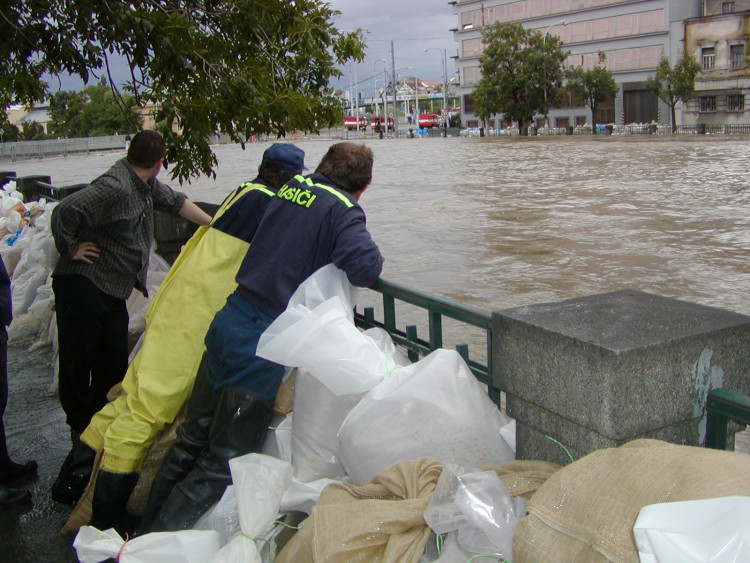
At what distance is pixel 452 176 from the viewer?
82.4ft

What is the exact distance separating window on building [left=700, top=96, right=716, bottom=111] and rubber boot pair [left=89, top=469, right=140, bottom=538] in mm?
61647

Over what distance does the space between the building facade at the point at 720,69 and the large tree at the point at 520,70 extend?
1024cm

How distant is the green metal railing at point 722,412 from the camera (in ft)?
6.50

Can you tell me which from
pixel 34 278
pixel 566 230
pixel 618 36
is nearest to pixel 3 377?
pixel 34 278

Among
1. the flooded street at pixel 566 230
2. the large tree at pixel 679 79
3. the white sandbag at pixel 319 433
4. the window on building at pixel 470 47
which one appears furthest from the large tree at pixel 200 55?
the window on building at pixel 470 47

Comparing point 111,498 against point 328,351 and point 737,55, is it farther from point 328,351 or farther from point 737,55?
point 737,55

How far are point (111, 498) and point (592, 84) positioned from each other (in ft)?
220

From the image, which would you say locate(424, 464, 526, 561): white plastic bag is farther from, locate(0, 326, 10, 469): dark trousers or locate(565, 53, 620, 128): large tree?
locate(565, 53, 620, 128): large tree

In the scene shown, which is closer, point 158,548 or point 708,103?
point 158,548

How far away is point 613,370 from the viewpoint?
6.55 feet

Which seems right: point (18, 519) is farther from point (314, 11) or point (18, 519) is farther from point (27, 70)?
point (314, 11)

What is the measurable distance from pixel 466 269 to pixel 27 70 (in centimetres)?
628

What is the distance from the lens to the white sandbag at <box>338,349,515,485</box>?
2434 millimetres

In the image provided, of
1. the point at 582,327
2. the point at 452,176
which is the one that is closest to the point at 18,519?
the point at 582,327
